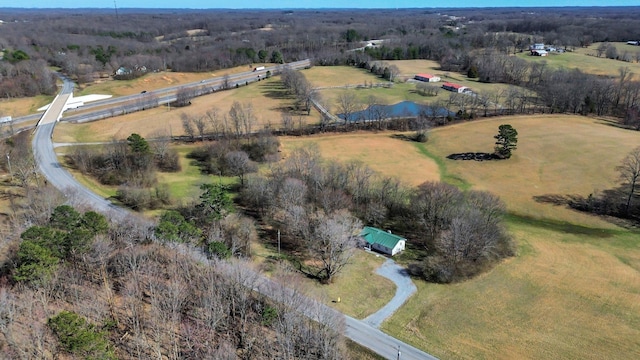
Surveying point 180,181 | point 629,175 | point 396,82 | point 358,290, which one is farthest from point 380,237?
point 396,82

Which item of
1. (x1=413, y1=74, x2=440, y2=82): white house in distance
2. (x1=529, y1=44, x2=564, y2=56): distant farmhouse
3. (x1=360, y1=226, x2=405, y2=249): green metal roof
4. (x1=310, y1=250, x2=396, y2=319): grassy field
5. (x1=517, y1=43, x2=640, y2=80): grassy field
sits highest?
(x1=529, y1=44, x2=564, y2=56): distant farmhouse

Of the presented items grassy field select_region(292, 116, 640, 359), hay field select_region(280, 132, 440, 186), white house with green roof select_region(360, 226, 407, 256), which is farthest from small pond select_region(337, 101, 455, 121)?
white house with green roof select_region(360, 226, 407, 256)

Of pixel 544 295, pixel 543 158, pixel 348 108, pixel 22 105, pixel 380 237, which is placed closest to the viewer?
pixel 544 295

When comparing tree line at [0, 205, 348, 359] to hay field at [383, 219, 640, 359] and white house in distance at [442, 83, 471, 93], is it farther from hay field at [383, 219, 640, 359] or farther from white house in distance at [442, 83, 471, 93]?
white house in distance at [442, 83, 471, 93]

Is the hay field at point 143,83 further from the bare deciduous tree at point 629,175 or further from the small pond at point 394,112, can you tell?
the bare deciduous tree at point 629,175

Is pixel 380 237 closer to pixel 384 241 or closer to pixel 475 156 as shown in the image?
pixel 384 241

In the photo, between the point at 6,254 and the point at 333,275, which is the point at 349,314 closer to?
the point at 333,275

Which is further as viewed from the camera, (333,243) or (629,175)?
(629,175)
